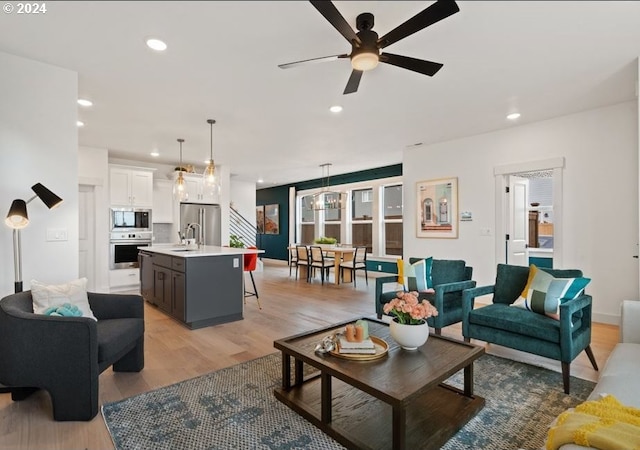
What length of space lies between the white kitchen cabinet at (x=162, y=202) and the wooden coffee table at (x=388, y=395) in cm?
578

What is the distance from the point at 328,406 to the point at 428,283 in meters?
2.34

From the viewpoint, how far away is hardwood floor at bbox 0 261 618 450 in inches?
77.2

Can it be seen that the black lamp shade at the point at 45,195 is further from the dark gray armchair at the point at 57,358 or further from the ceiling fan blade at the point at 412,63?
the ceiling fan blade at the point at 412,63

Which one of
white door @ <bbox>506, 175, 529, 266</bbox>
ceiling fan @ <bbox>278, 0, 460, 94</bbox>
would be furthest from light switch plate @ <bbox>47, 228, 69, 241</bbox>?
white door @ <bbox>506, 175, 529, 266</bbox>

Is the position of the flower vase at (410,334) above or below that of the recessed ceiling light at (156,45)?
below

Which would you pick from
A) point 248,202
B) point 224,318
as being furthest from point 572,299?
point 248,202

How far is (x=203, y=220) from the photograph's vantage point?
748 centimetres

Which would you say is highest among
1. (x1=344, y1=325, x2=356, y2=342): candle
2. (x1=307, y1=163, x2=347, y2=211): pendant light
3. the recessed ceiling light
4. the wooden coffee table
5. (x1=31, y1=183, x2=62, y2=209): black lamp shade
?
the recessed ceiling light

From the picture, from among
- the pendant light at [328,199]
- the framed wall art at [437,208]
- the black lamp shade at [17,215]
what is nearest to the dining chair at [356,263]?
the framed wall art at [437,208]

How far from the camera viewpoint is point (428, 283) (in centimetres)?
390

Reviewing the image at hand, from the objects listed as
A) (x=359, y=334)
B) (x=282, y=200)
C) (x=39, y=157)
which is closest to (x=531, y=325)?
(x=359, y=334)

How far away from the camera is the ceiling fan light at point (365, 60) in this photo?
226cm

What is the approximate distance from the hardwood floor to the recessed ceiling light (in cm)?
271

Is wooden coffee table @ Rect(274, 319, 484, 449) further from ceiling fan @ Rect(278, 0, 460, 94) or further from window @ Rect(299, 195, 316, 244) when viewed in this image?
window @ Rect(299, 195, 316, 244)
